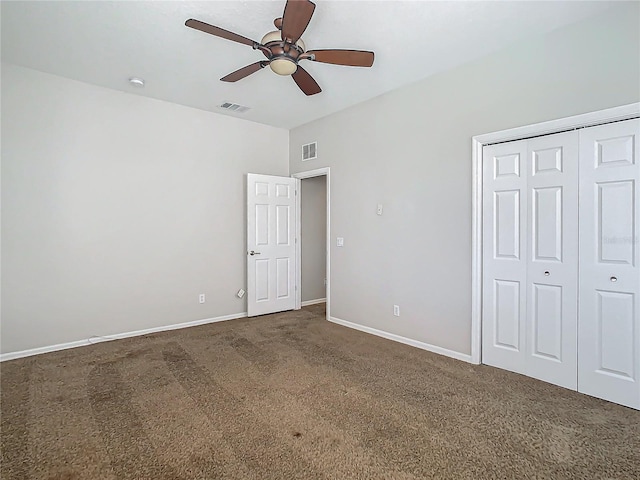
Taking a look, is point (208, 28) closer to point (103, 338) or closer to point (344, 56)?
point (344, 56)

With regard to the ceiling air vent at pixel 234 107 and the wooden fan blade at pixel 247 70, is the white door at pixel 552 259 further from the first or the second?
the ceiling air vent at pixel 234 107

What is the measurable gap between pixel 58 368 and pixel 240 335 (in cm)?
175

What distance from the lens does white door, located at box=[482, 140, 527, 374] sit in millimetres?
3051

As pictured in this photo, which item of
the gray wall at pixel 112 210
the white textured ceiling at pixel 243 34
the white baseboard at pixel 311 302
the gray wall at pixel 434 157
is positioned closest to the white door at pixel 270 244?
the gray wall at pixel 112 210

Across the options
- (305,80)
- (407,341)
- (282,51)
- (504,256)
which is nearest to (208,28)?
(282,51)

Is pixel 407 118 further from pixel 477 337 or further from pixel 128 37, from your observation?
pixel 128 37

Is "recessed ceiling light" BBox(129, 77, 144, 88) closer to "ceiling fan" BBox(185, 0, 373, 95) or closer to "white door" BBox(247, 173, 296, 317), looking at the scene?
"ceiling fan" BBox(185, 0, 373, 95)

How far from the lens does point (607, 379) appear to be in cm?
259

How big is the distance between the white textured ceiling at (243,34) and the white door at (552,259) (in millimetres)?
1016

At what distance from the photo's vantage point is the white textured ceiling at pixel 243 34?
251cm

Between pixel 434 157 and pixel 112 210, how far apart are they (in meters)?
3.63

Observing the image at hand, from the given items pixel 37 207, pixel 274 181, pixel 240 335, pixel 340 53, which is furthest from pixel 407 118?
pixel 37 207

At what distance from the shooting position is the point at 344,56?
2.54 meters

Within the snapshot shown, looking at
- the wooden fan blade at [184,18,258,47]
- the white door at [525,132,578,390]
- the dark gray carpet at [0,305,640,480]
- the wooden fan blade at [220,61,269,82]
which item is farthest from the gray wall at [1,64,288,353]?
the white door at [525,132,578,390]
